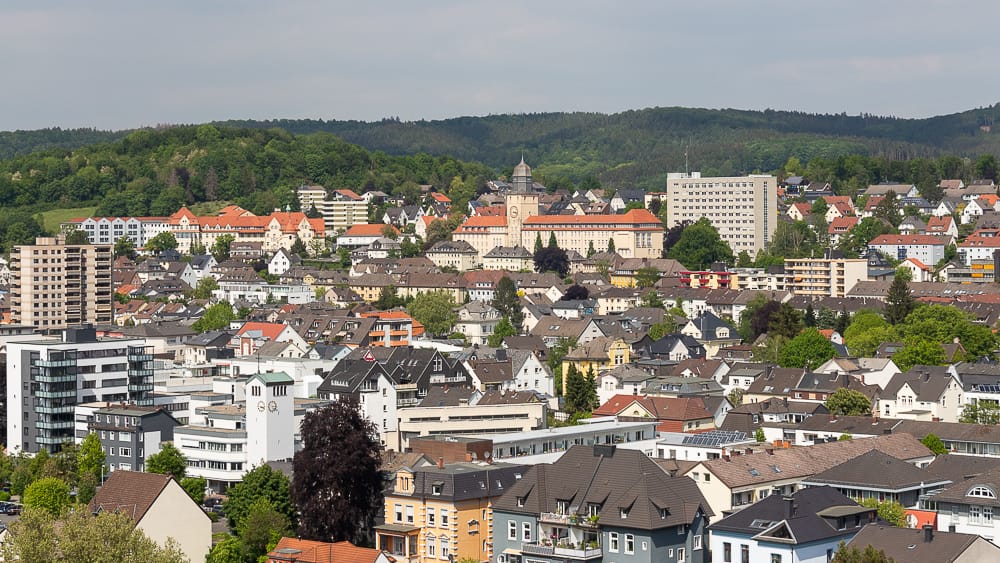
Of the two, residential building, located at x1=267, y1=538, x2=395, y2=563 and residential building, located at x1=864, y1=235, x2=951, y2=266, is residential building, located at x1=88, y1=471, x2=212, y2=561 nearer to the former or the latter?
residential building, located at x1=267, y1=538, x2=395, y2=563

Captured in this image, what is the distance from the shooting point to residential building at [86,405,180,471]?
206ft

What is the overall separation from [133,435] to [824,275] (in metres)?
60.9

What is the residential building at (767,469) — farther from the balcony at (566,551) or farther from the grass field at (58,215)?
the grass field at (58,215)

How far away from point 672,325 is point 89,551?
6294 cm

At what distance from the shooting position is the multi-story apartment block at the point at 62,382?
227 feet

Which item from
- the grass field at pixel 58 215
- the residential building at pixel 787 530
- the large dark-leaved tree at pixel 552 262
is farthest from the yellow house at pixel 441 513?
the grass field at pixel 58 215

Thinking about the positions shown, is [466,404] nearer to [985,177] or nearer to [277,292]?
[277,292]

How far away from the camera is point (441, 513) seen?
Answer: 4612 cm

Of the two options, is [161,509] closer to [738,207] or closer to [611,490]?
[611,490]

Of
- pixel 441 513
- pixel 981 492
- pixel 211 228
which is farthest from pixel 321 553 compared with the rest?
pixel 211 228

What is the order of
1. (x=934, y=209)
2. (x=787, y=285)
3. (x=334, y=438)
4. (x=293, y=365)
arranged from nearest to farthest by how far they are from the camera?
1. (x=334, y=438)
2. (x=293, y=365)
3. (x=787, y=285)
4. (x=934, y=209)

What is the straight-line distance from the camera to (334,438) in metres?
48.9

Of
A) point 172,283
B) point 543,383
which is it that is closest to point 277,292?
point 172,283

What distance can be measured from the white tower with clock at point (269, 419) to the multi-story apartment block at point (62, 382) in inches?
462
